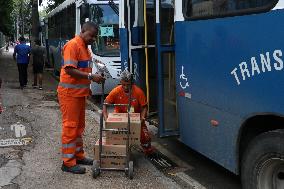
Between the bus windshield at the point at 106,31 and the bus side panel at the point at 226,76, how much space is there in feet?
21.4

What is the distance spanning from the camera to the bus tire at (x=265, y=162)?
3986 millimetres

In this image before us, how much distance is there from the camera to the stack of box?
18.7ft

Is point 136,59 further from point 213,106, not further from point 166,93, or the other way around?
point 213,106

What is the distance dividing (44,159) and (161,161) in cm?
162

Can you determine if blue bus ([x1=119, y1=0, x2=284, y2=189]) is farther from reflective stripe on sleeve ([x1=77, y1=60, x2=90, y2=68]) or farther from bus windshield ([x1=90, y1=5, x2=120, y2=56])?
bus windshield ([x1=90, y1=5, x2=120, y2=56])

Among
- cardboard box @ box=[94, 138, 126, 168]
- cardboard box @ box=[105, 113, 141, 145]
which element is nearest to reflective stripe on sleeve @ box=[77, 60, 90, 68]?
cardboard box @ box=[105, 113, 141, 145]

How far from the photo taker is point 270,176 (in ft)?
13.8

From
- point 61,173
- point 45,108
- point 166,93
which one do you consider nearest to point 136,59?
point 166,93

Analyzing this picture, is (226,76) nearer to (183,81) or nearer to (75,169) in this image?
(183,81)

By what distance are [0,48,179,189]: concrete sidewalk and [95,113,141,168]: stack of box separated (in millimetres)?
170

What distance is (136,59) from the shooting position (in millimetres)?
7371

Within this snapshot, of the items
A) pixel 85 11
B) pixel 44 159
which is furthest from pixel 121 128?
pixel 85 11

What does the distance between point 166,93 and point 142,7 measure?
171 centimetres

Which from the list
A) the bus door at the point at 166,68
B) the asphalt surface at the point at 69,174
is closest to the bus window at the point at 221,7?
the bus door at the point at 166,68
